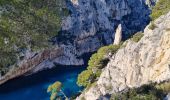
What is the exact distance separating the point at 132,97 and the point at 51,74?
5821cm

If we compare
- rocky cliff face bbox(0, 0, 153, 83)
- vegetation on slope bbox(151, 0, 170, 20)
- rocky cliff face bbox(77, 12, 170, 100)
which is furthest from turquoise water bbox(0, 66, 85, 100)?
vegetation on slope bbox(151, 0, 170, 20)

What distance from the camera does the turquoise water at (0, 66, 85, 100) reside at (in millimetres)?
61031

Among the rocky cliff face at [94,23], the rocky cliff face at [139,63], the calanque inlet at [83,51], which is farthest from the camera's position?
the rocky cliff face at [94,23]

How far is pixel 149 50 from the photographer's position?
37.4 meters

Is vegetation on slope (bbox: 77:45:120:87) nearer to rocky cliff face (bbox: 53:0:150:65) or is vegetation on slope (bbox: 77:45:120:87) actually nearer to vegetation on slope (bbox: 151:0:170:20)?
vegetation on slope (bbox: 151:0:170:20)

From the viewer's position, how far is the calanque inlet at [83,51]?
2120 centimetres

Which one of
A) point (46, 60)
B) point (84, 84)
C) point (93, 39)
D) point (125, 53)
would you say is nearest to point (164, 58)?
point (125, 53)

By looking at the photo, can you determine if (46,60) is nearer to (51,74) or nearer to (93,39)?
(51,74)

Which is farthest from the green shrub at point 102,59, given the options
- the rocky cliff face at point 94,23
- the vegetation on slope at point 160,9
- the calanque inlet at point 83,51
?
the rocky cliff face at point 94,23

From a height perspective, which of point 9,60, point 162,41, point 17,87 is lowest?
point 17,87

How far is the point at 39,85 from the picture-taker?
221 feet

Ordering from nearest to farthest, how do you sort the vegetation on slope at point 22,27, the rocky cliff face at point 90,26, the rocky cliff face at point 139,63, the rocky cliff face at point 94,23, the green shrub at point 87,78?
the vegetation on slope at point 22,27
the rocky cliff face at point 139,63
the green shrub at point 87,78
the rocky cliff face at point 90,26
the rocky cliff face at point 94,23

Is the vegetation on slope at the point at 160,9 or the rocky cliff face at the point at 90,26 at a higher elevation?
the vegetation on slope at the point at 160,9

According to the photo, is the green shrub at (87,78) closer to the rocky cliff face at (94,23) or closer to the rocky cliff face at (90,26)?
the rocky cliff face at (90,26)
